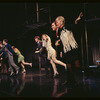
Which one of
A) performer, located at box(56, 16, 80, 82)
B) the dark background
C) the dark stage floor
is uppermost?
the dark background

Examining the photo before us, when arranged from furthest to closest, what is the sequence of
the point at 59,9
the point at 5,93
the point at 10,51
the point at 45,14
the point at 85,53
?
the point at 45,14 → the point at 59,9 → the point at 85,53 → the point at 10,51 → the point at 5,93

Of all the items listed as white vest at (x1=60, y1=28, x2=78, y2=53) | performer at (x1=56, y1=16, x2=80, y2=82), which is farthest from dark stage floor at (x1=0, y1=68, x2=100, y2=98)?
white vest at (x1=60, y1=28, x2=78, y2=53)

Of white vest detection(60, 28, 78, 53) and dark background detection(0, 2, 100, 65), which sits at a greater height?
dark background detection(0, 2, 100, 65)

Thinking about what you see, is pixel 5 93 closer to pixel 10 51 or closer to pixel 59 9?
pixel 10 51

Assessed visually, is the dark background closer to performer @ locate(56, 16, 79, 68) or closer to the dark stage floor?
the dark stage floor

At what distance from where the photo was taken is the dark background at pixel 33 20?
34.4 feet

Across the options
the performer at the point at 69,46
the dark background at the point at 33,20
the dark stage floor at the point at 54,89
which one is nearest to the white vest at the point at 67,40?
the performer at the point at 69,46

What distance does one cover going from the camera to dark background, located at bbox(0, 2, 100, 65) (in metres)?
10.5

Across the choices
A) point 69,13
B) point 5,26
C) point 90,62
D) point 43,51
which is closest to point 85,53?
point 90,62

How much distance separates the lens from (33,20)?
47.2ft

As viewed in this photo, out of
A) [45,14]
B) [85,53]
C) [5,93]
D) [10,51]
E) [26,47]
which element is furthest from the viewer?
[26,47]

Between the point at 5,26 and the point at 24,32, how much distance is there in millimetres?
2294

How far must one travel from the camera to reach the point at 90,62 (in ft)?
34.7

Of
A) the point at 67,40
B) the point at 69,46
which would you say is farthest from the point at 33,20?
the point at 69,46
